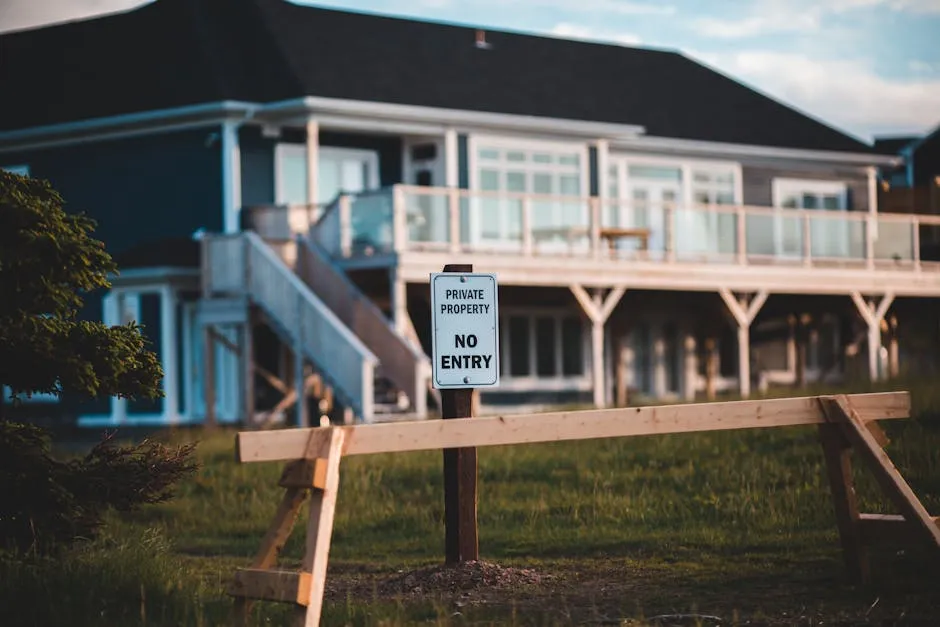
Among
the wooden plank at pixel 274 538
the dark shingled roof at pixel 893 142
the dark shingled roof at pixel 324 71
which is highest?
the dark shingled roof at pixel 893 142

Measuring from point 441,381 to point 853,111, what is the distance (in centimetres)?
4886

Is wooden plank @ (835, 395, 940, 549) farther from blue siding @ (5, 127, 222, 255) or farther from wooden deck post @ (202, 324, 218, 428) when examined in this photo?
blue siding @ (5, 127, 222, 255)

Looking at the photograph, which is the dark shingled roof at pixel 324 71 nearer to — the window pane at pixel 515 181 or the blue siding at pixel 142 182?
the blue siding at pixel 142 182

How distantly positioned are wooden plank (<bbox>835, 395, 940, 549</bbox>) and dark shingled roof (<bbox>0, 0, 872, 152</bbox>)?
66.9ft

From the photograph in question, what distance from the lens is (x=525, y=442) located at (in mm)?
9648

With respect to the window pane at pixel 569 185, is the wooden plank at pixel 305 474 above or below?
below

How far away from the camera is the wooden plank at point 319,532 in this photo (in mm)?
8633

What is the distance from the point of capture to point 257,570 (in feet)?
29.6

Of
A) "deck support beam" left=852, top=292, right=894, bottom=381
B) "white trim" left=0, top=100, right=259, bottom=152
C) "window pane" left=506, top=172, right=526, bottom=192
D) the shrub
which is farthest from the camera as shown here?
"deck support beam" left=852, top=292, right=894, bottom=381

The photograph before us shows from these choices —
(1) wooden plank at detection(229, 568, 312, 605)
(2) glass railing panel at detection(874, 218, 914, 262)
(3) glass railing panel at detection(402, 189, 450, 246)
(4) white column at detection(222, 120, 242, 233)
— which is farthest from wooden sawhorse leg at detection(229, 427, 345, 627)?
(2) glass railing panel at detection(874, 218, 914, 262)

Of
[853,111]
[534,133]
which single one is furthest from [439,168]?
[853,111]

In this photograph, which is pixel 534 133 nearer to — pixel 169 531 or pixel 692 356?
pixel 692 356

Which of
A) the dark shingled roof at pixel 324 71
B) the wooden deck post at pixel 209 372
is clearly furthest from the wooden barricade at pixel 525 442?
the dark shingled roof at pixel 324 71

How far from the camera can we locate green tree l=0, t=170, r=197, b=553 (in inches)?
424
